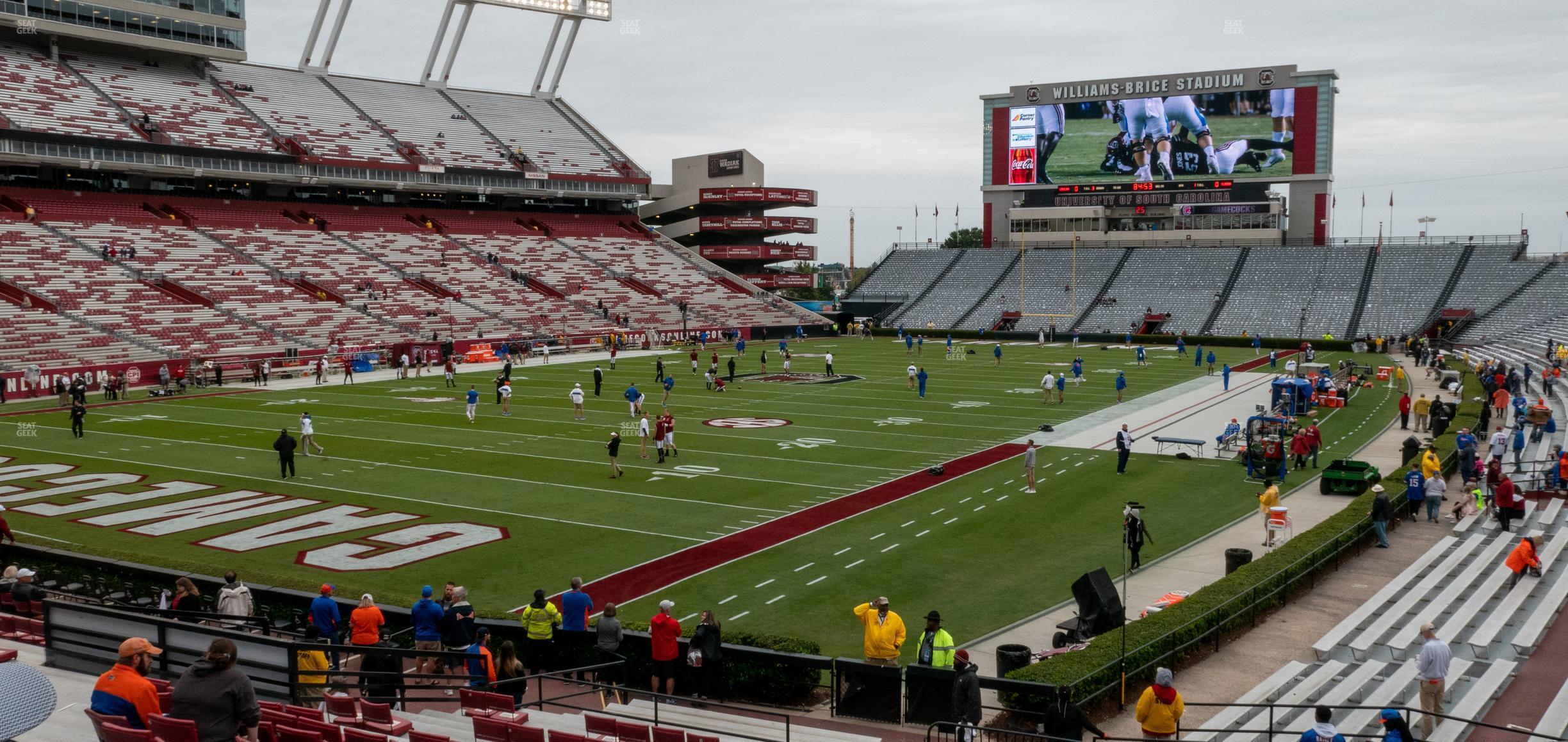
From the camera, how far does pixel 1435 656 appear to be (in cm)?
1030

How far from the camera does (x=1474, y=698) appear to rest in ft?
35.0

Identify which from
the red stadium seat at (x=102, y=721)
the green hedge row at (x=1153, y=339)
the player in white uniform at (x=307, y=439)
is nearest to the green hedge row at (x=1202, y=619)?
the red stadium seat at (x=102, y=721)

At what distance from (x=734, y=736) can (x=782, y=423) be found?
2136cm

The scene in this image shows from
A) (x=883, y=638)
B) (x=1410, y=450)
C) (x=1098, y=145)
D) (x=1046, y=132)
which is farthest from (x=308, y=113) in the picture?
(x=883, y=638)

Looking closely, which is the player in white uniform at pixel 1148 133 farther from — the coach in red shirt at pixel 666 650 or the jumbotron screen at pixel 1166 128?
the coach in red shirt at pixel 666 650

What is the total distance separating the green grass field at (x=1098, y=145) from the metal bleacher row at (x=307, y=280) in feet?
72.4

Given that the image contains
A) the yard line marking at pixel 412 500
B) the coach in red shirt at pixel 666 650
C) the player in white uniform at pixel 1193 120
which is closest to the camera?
the coach in red shirt at pixel 666 650

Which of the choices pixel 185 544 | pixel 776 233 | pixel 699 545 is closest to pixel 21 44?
pixel 776 233

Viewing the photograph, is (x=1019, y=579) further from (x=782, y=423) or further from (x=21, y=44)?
(x=21, y=44)

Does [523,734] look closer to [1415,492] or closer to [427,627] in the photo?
[427,627]

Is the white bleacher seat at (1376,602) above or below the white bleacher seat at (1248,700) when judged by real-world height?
above

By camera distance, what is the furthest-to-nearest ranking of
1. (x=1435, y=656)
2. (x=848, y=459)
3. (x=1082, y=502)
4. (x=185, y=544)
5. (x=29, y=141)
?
(x=29, y=141)
(x=848, y=459)
(x=1082, y=502)
(x=185, y=544)
(x=1435, y=656)

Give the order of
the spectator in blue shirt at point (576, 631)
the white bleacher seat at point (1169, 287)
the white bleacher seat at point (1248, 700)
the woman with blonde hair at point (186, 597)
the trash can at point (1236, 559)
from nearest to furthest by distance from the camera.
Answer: the white bleacher seat at point (1248, 700)
the woman with blonde hair at point (186, 597)
the spectator in blue shirt at point (576, 631)
the trash can at point (1236, 559)
the white bleacher seat at point (1169, 287)

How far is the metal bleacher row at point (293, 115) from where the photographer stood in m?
57.7
